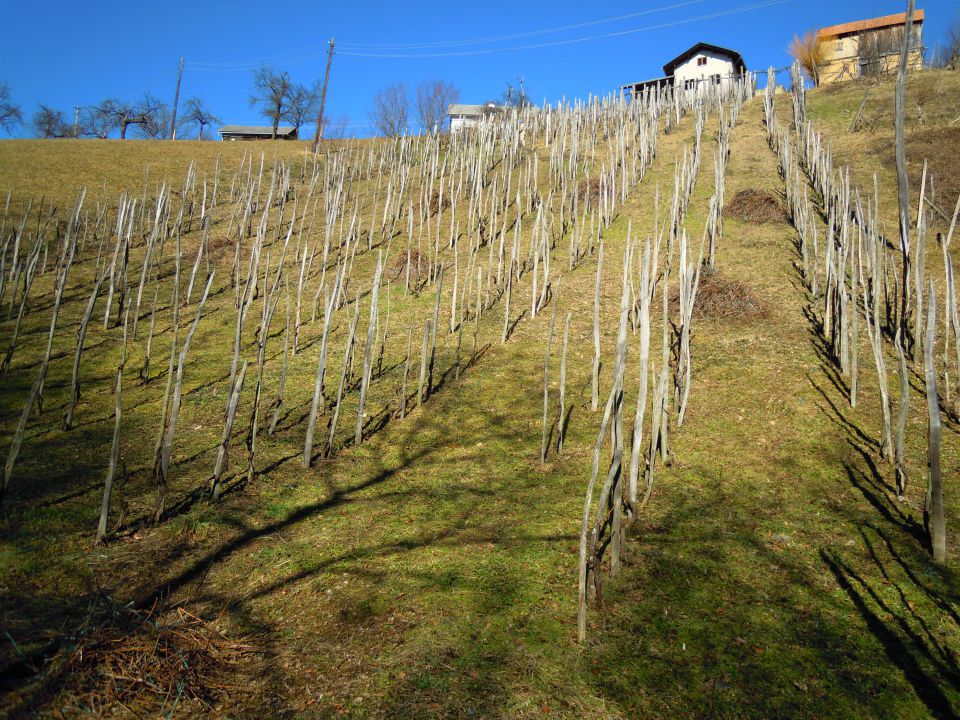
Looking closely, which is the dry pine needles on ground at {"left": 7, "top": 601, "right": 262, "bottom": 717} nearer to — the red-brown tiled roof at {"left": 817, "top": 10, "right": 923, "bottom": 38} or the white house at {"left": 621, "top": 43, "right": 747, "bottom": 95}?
the white house at {"left": 621, "top": 43, "right": 747, "bottom": 95}

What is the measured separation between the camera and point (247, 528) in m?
4.09

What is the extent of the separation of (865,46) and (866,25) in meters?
6.29

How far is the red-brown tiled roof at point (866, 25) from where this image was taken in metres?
29.9

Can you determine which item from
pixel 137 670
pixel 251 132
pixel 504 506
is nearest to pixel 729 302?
pixel 504 506

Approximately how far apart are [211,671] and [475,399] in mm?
3892

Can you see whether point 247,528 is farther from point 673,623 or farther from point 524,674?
point 673,623

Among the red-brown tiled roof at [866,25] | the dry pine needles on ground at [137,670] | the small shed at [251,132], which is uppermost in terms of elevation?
the red-brown tiled roof at [866,25]

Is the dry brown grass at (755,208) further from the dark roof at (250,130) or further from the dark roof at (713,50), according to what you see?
the dark roof at (250,130)

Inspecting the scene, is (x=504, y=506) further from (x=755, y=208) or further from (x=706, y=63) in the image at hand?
(x=706, y=63)

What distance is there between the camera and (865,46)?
26.3 metres

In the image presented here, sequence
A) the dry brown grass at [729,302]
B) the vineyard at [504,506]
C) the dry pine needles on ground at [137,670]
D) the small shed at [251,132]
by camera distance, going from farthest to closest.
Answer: the small shed at [251,132] → the dry brown grass at [729,302] → the vineyard at [504,506] → the dry pine needles on ground at [137,670]

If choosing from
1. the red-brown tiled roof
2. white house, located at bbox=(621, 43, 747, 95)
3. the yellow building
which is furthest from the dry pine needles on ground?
the red-brown tiled roof

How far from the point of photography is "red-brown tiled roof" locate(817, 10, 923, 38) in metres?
29.9

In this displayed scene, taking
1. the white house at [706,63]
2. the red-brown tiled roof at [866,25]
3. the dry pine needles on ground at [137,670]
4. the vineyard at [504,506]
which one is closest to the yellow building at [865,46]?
the red-brown tiled roof at [866,25]
